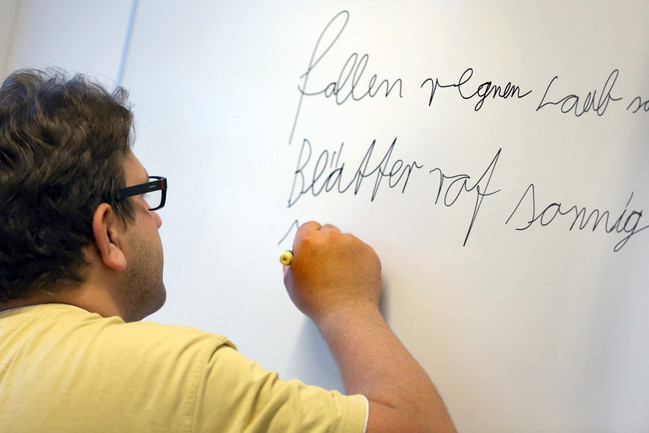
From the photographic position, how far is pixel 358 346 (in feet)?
2.00

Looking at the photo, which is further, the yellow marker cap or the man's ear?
the yellow marker cap

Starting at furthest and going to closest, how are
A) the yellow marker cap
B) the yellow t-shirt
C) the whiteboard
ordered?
the yellow marker cap < the whiteboard < the yellow t-shirt

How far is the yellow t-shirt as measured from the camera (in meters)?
0.46

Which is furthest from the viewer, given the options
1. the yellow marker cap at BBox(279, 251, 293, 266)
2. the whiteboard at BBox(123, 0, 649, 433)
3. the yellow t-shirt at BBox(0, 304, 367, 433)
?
the yellow marker cap at BBox(279, 251, 293, 266)

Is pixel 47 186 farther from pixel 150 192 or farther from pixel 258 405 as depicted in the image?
pixel 258 405

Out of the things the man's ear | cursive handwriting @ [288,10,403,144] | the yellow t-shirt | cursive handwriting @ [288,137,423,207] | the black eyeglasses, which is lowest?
the yellow t-shirt

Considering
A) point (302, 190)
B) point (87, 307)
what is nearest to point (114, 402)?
point (87, 307)

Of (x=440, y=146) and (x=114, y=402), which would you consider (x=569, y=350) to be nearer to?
(x=440, y=146)

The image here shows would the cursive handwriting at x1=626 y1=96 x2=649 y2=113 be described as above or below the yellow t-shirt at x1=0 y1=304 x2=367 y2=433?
above

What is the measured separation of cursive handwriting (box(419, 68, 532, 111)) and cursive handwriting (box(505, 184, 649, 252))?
0.38ft

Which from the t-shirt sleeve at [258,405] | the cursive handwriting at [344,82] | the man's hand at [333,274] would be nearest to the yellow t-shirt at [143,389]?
the t-shirt sleeve at [258,405]

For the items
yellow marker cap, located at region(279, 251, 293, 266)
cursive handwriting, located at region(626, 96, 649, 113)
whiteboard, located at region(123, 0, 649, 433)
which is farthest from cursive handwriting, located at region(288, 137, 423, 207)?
cursive handwriting, located at region(626, 96, 649, 113)

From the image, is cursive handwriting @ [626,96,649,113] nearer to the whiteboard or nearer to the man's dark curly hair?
the whiteboard

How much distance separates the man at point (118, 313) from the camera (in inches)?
18.2
